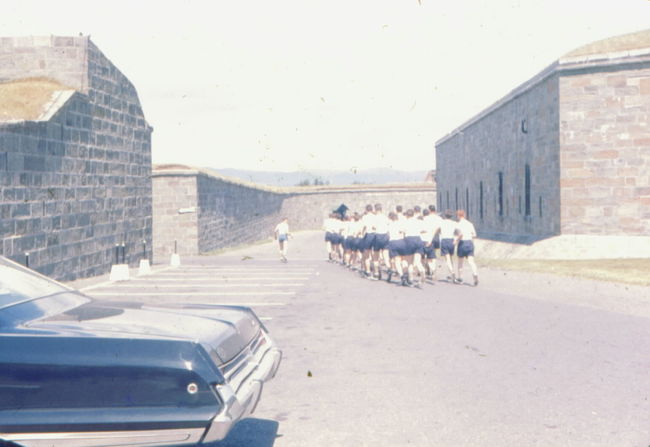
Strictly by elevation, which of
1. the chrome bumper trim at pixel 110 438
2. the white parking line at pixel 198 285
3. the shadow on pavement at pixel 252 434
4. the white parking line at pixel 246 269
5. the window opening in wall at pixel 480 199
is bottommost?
the white parking line at pixel 246 269

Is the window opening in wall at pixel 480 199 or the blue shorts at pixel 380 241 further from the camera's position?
the window opening in wall at pixel 480 199

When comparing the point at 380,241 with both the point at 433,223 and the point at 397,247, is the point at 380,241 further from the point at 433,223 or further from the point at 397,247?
the point at 397,247

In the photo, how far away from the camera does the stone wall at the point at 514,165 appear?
2394 centimetres

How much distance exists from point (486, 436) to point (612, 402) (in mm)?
1475

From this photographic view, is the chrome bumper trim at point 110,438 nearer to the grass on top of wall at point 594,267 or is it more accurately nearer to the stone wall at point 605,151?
the grass on top of wall at point 594,267

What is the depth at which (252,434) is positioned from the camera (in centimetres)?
490

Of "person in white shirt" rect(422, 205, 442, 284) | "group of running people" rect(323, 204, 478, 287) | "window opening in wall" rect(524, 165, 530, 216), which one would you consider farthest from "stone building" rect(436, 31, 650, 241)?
"person in white shirt" rect(422, 205, 442, 284)

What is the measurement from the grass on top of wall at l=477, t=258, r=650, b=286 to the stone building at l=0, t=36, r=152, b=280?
37.0 feet

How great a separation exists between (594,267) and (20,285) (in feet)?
55.3

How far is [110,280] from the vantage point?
1741 cm

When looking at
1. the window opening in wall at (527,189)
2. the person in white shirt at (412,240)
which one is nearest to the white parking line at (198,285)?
the person in white shirt at (412,240)

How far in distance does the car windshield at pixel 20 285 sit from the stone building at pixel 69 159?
33.0ft

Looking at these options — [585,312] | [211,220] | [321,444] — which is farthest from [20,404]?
[211,220]

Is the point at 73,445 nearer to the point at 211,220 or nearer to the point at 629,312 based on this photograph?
the point at 629,312
